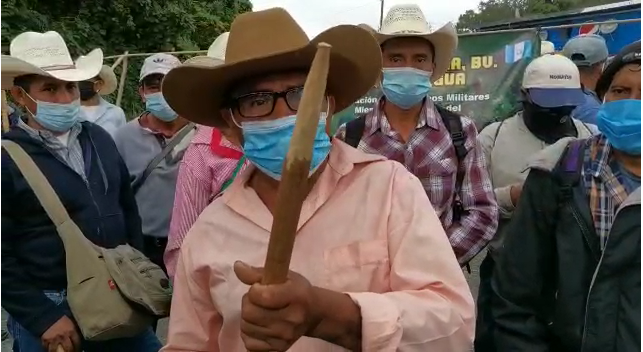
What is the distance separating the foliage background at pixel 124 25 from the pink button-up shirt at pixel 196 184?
35.2ft

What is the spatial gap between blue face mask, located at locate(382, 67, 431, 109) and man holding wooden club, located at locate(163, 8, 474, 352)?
1.28 metres

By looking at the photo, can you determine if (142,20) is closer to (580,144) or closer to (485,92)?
(485,92)

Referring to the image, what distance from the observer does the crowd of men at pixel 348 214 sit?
1.62m

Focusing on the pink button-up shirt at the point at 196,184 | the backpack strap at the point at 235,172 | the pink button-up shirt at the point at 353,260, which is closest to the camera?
the pink button-up shirt at the point at 353,260

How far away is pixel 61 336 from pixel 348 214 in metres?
1.80

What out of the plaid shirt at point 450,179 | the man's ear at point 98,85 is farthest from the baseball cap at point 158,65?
the plaid shirt at point 450,179

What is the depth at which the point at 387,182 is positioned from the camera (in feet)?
5.77

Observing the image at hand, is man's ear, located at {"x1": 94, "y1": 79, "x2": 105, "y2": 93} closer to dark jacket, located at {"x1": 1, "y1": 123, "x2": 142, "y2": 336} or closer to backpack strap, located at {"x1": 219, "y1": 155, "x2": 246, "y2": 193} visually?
dark jacket, located at {"x1": 1, "y1": 123, "x2": 142, "y2": 336}

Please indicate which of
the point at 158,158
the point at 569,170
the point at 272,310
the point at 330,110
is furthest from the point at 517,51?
the point at 272,310

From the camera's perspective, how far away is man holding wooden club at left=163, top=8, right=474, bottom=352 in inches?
61.6

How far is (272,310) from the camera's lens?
3.84ft

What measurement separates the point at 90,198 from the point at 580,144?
6.78 ft

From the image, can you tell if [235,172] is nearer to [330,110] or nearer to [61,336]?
[61,336]

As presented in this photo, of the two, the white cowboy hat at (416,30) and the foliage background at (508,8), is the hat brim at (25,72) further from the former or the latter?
the foliage background at (508,8)
